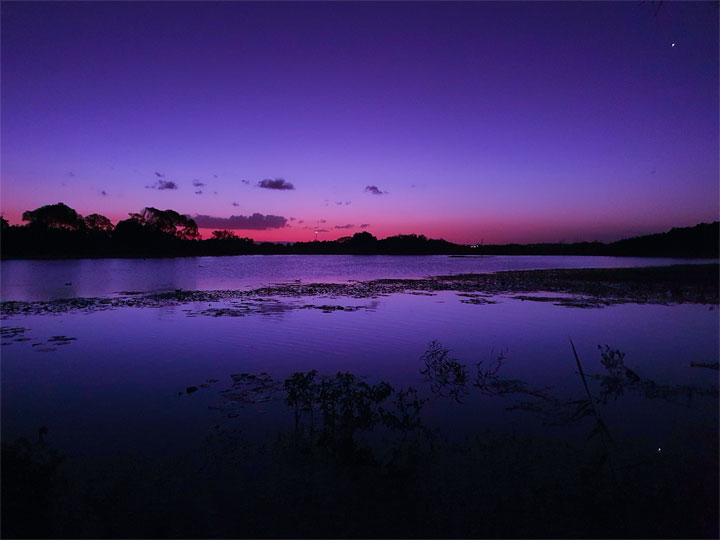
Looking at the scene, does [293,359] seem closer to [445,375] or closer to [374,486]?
[445,375]

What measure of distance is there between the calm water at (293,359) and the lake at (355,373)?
2.1 inches

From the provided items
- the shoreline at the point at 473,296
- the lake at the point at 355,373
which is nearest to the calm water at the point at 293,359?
the lake at the point at 355,373

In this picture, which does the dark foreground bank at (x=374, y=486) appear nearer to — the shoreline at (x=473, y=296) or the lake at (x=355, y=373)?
the lake at (x=355, y=373)

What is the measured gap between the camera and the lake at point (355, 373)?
739 centimetres

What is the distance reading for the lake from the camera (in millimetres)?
7387

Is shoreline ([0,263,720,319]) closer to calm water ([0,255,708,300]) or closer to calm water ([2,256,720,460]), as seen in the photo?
calm water ([2,256,720,460])

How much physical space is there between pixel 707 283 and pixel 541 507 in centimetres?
3649

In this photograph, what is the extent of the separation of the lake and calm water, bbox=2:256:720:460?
5 cm

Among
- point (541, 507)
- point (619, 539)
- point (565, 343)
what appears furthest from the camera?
point (565, 343)

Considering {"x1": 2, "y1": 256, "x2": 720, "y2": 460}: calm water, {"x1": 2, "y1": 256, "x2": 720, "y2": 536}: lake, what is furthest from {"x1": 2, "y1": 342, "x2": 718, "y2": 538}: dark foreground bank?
{"x1": 2, "y1": 256, "x2": 720, "y2": 460}: calm water

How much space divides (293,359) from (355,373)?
2387 mm

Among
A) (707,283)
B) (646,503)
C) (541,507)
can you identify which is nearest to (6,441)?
(541,507)

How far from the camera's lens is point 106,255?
11894cm

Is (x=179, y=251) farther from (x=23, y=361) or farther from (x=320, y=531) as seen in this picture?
(x=320, y=531)
